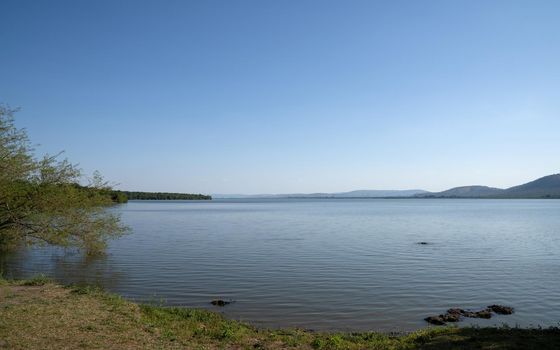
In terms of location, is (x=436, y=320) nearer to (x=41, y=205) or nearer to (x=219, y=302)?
(x=219, y=302)

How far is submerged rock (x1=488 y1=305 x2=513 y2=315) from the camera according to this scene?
20500 mm

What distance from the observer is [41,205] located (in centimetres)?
2684

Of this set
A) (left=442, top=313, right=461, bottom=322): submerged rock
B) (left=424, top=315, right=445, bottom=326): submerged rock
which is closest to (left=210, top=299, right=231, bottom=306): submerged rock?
(left=424, top=315, right=445, bottom=326): submerged rock

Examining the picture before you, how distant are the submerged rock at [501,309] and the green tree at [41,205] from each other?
81.3 feet

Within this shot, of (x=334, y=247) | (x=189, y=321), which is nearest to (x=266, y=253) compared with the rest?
(x=334, y=247)

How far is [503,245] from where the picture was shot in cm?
4553

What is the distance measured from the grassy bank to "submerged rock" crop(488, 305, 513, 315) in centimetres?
562

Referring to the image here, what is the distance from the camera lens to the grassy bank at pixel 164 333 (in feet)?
41.5

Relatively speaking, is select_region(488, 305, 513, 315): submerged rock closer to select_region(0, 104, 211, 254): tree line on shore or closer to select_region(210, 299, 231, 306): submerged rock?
select_region(210, 299, 231, 306): submerged rock

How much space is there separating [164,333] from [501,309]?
1582cm

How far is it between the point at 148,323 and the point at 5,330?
4.30m

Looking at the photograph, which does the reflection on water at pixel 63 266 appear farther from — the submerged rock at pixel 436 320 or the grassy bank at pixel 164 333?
the submerged rock at pixel 436 320

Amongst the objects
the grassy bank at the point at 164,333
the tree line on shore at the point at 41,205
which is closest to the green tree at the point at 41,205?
the tree line on shore at the point at 41,205

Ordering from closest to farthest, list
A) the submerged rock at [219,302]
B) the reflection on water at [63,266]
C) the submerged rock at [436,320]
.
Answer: the submerged rock at [436,320] → the submerged rock at [219,302] → the reflection on water at [63,266]
